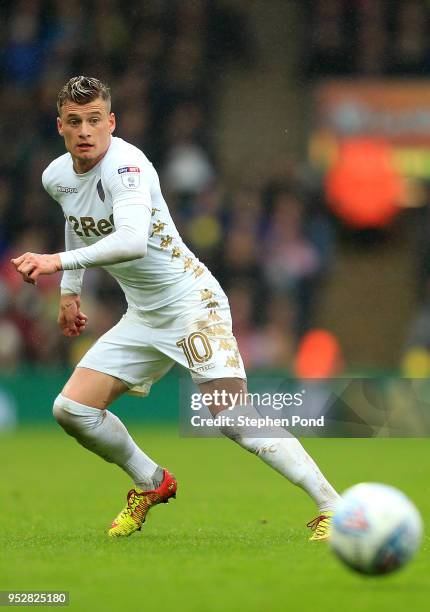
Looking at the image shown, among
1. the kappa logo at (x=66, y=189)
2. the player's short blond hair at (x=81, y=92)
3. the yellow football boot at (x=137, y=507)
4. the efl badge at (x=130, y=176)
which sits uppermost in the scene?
the player's short blond hair at (x=81, y=92)

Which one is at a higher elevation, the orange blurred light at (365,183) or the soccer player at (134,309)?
the soccer player at (134,309)

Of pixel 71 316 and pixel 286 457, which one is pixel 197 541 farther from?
pixel 71 316

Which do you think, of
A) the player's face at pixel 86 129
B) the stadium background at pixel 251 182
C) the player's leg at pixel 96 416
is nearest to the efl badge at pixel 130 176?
the player's face at pixel 86 129

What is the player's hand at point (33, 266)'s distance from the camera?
19.6 ft

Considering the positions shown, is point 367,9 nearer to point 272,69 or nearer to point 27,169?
point 272,69

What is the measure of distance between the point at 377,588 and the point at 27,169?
1263cm

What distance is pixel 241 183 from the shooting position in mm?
17594

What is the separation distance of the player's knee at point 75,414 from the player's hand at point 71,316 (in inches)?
23.3

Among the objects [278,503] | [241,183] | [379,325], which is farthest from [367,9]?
[278,503]

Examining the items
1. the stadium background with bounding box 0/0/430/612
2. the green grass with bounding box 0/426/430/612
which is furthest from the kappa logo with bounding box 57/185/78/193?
the stadium background with bounding box 0/0/430/612

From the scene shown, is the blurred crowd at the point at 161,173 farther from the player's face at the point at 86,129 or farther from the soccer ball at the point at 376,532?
the soccer ball at the point at 376,532

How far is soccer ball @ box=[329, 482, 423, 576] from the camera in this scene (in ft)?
16.6

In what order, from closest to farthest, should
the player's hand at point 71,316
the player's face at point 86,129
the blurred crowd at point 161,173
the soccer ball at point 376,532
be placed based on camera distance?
the soccer ball at point 376,532
the player's face at point 86,129
the player's hand at point 71,316
the blurred crowd at point 161,173

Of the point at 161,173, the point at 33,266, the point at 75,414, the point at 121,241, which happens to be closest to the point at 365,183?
the point at 161,173
